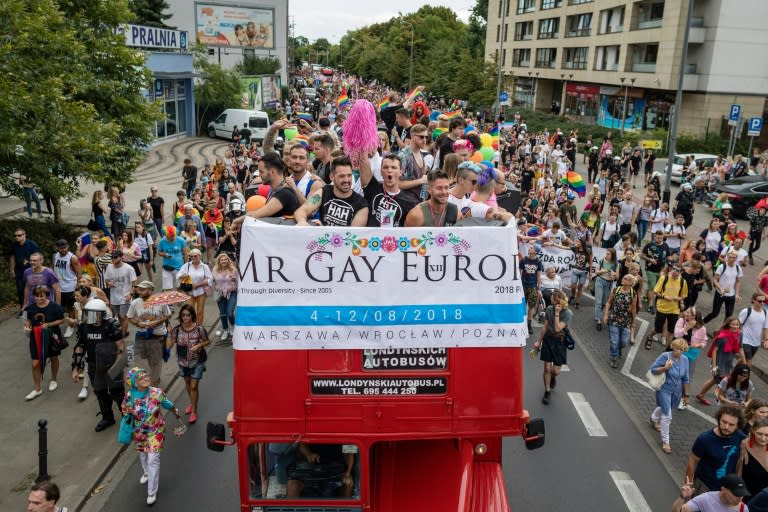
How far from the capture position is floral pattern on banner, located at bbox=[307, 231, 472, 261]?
5.05 metres

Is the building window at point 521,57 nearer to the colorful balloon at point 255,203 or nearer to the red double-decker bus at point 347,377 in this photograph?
the colorful balloon at point 255,203

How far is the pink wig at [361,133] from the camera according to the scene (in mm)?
6395

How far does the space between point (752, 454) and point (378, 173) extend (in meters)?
4.85

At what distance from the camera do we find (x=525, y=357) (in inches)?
507

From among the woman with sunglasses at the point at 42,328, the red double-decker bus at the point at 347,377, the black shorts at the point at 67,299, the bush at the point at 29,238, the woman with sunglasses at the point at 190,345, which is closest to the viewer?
the red double-decker bus at the point at 347,377

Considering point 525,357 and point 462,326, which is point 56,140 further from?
point 462,326

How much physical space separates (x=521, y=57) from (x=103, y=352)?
65.2 m

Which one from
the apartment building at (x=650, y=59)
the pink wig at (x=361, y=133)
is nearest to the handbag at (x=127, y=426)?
the pink wig at (x=361, y=133)

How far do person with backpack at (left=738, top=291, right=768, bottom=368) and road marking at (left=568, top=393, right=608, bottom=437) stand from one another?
9.95 feet

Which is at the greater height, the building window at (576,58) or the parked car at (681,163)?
the building window at (576,58)

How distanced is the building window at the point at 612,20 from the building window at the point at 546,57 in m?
9.22

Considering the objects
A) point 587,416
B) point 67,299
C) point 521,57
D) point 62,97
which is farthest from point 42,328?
point 521,57

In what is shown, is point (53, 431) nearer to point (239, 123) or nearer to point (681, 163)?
point (681, 163)

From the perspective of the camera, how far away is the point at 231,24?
6003 cm
